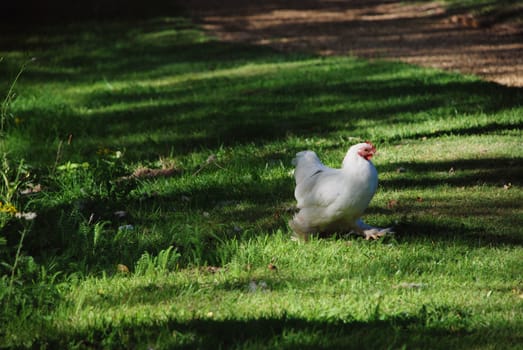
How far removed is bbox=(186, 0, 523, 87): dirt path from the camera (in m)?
12.9

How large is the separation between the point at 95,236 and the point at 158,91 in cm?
675

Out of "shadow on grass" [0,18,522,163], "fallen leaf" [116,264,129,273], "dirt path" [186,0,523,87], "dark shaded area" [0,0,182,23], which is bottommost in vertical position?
"shadow on grass" [0,18,522,163]

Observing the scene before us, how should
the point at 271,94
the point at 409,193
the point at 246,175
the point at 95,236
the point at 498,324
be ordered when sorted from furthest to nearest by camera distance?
the point at 271,94, the point at 246,175, the point at 409,193, the point at 95,236, the point at 498,324

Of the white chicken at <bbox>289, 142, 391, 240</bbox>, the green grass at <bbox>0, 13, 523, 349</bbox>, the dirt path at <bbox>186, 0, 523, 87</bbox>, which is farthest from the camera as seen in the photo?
the dirt path at <bbox>186, 0, 523, 87</bbox>

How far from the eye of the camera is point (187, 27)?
59.6 ft

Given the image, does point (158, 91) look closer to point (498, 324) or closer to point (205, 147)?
point (205, 147)

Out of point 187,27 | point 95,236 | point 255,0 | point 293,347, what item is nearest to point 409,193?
point 95,236

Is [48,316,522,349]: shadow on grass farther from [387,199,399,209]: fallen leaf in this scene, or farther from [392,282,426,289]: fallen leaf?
[387,199,399,209]: fallen leaf

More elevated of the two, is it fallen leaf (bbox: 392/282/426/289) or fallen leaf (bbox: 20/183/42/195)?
fallen leaf (bbox: 392/282/426/289)

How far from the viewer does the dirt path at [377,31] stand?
12.9 metres

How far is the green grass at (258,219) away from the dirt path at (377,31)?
4.49 ft

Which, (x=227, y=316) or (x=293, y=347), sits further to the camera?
(x=227, y=316)

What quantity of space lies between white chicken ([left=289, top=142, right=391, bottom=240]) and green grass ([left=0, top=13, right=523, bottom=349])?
104mm

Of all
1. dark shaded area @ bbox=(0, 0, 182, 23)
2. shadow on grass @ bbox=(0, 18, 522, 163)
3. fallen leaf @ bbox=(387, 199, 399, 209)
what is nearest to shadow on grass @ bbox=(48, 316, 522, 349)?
fallen leaf @ bbox=(387, 199, 399, 209)
